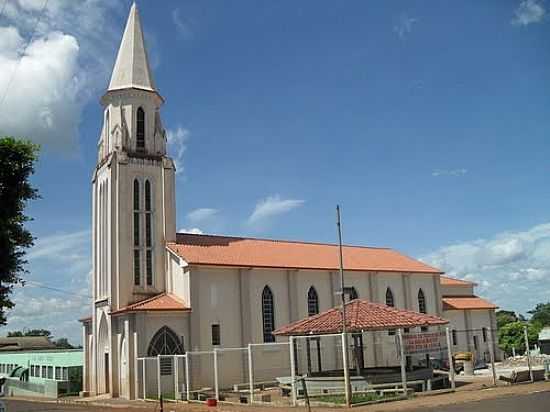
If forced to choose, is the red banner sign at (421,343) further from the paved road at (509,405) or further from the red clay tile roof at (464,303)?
the red clay tile roof at (464,303)

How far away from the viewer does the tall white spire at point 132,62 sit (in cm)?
4322

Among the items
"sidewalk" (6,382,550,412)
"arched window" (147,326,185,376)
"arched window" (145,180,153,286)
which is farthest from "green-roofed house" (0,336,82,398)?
"sidewalk" (6,382,550,412)

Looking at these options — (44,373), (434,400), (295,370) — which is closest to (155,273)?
(295,370)

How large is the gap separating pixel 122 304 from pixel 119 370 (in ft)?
13.3

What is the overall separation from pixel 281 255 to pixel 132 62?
17482mm

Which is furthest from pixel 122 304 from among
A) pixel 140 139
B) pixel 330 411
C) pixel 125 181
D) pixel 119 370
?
pixel 330 411

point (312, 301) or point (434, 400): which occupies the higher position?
point (312, 301)

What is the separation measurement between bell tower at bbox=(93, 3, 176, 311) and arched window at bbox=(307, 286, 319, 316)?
10870 mm

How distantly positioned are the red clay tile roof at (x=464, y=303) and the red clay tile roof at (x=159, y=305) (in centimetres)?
2688

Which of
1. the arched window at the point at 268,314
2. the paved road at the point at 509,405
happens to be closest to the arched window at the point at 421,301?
the arched window at the point at 268,314

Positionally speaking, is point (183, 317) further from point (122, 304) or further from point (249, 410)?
point (249, 410)

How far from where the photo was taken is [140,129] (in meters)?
42.8

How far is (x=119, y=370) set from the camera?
37844 millimetres

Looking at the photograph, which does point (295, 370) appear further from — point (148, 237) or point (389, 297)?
point (389, 297)
